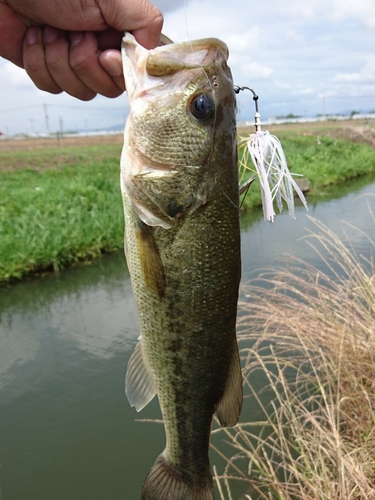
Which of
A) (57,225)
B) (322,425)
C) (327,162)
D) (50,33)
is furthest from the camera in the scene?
(327,162)

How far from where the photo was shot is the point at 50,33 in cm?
188

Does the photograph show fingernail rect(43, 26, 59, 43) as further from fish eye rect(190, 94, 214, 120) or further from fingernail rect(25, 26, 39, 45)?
fish eye rect(190, 94, 214, 120)

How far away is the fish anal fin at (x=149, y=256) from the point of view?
1613mm

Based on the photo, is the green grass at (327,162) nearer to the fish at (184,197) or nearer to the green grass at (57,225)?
the green grass at (57,225)

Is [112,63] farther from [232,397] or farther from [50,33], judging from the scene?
[232,397]

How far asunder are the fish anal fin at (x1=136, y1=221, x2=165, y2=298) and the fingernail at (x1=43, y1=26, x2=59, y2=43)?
0.91m

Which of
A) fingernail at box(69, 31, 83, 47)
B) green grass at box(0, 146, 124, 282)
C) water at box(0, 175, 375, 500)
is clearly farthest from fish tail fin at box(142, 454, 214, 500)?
green grass at box(0, 146, 124, 282)

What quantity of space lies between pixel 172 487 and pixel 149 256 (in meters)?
0.94

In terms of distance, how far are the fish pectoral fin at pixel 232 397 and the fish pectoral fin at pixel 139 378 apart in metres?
0.28

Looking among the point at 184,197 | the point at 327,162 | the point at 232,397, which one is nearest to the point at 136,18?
the point at 184,197

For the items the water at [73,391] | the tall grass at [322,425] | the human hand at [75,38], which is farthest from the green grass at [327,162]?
the human hand at [75,38]

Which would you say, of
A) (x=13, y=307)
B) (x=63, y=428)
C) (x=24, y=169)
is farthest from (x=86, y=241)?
(x=24, y=169)

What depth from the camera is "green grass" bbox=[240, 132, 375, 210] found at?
1597 centimetres

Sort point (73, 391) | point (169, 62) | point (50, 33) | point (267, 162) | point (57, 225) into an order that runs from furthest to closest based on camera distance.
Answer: point (57, 225), point (73, 391), point (50, 33), point (267, 162), point (169, 62)
